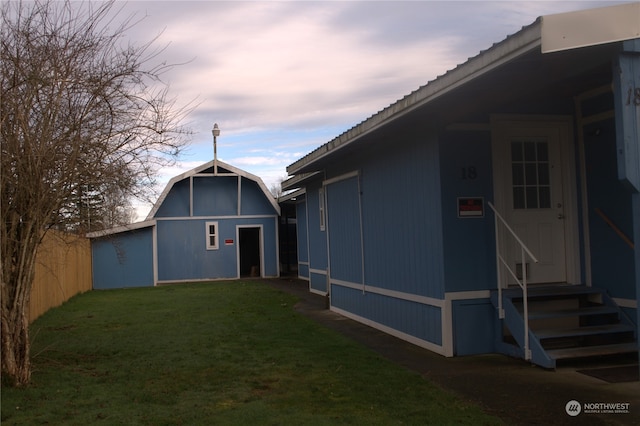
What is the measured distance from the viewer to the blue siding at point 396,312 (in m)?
8.22

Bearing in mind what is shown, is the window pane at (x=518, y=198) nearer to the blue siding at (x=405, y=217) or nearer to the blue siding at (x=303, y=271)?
the blue siding at (x=405, y=217)

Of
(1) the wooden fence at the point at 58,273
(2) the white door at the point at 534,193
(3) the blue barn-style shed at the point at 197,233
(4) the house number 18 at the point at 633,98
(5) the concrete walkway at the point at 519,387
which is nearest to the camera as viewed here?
(4) the house number 18 at the point at 633,98

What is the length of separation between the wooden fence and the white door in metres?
5.79

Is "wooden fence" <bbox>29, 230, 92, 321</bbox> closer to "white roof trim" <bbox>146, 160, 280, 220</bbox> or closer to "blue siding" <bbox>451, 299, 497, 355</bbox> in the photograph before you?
"white roof trim" <bbox>146, 160, 280, 220</bbox>

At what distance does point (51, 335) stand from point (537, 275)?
305 inches

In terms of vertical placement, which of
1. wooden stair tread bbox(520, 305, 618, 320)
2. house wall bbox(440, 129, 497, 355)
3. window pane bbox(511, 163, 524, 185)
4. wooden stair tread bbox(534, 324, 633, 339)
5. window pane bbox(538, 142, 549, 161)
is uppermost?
window pane bbox(538, 142, 549, 161)

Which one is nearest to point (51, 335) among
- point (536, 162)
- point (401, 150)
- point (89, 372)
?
point (89, 372)

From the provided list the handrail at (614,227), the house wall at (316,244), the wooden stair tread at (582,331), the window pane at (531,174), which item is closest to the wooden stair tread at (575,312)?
the wooden stair tread at (582,331)

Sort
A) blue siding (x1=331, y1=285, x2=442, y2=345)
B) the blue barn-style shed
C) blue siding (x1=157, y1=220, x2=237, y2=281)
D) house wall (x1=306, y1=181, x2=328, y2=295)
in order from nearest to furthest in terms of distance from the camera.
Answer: blue siding (x1=331, y1=285, x2=442, y2=345) < house wall (x1=306, y1=181, x2=328, y2=295) < the blue barn-style shed < blue siding (x1=157, y1=220, x2=237, y2=281)

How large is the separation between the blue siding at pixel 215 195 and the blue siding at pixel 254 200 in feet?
1.18

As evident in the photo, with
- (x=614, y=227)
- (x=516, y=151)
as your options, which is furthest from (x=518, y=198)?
(x=614, y=227)

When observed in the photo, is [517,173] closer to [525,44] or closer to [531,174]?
[531,174]

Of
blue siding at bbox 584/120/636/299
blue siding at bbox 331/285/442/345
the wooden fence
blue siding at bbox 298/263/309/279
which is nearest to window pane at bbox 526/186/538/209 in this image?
blue siding at bbox 584/120/636/299

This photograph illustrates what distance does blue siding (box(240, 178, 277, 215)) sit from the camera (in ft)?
82.6
